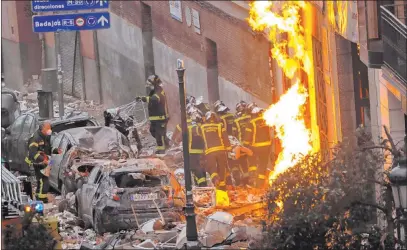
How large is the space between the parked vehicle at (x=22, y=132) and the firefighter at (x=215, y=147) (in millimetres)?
3852

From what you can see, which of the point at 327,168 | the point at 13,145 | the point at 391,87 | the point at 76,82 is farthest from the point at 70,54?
the point at 327,168

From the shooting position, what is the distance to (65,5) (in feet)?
114

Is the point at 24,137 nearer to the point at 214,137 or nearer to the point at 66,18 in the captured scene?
the point at 66,18

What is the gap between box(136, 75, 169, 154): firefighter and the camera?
102 ft

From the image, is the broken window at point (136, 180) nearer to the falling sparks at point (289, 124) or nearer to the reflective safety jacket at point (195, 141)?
the reflective safety jacket at point (195, 141)

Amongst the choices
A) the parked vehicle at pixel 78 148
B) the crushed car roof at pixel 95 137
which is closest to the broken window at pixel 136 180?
the parked vehicle at pixel 78 148

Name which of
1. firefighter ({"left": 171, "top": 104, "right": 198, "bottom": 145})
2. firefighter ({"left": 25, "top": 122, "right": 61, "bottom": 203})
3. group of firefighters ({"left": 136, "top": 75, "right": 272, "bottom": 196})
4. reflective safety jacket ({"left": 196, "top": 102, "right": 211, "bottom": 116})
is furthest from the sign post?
firefighter ({"left": 25, "top": 122, "right": 61, "bottom": 203})

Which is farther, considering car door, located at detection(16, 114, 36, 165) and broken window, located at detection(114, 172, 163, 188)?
car door, located at detection(16, 114, 36, 165)

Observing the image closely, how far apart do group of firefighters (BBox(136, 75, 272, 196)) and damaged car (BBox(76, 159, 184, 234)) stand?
2.79 metres

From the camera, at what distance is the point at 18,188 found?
23.2 metres

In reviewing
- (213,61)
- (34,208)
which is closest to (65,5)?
(213,61)

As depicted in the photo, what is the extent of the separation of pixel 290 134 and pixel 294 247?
9589 mm

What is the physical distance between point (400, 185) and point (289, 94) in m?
12.1

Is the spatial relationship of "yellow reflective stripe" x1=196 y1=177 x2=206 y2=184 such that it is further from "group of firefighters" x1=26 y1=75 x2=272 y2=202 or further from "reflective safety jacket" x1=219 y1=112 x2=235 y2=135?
"reflective safety jacket" x1=219 y1=112 x2=235 y2=135
